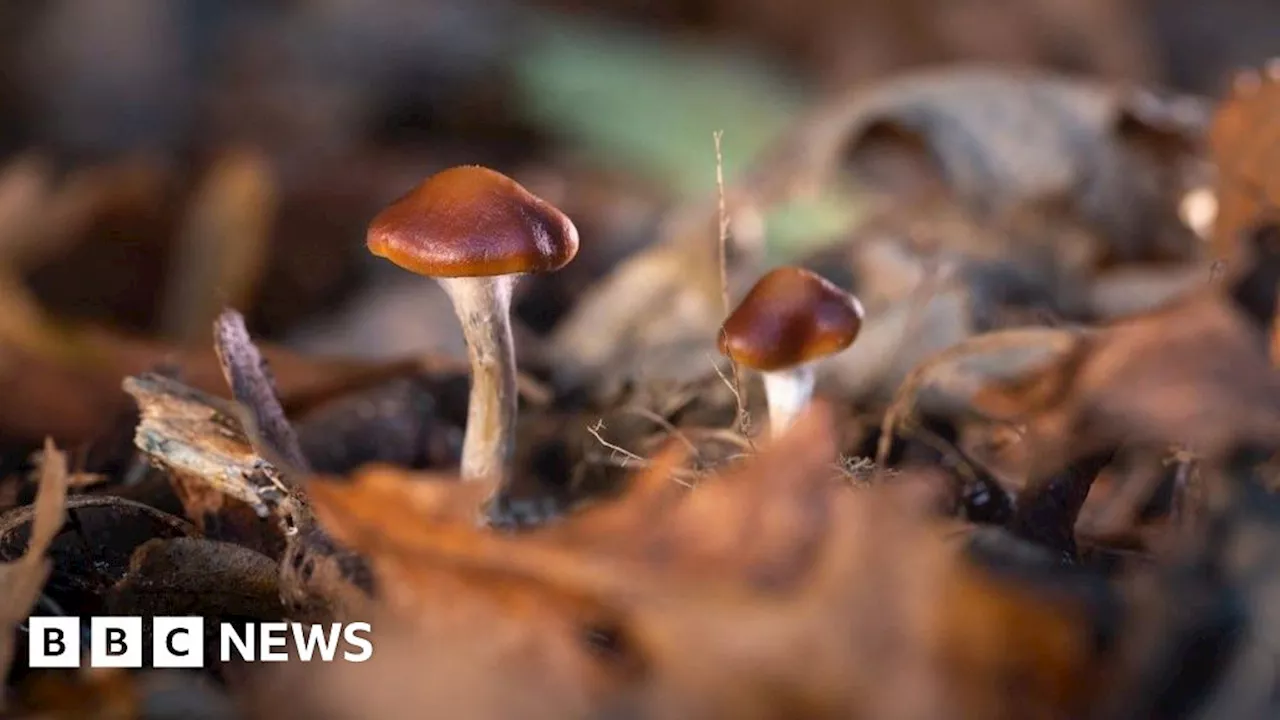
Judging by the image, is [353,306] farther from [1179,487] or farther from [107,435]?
[1179,487]

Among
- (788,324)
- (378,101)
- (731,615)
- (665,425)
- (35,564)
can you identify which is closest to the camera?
(731,615)

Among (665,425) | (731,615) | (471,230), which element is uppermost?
(471,230)

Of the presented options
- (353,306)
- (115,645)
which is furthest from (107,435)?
(353,306)

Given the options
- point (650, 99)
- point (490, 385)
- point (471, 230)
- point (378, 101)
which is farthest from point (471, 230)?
point (650, 99)

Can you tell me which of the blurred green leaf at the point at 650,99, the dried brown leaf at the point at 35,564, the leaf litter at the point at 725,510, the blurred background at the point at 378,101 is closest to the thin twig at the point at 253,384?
the leaf litter at the point at 725,510

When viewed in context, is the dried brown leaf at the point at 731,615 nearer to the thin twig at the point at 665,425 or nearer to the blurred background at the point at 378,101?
the thin twig at the point at 665,425

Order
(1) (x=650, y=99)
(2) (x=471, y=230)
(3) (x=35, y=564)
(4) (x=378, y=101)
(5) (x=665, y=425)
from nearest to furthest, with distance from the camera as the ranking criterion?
(3) (x=35, y=564)
(2) (x=471, y=230)
(5) (x=665, y=425)
(4) (x=378, y=101)
(1) (x=650, y=99)

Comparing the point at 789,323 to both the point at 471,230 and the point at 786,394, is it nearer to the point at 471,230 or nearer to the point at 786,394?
the point at 786,394
